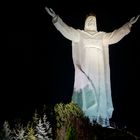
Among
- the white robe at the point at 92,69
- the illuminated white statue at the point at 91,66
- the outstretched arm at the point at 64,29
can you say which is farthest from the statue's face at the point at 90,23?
the outstretched arm at the point at 64,29

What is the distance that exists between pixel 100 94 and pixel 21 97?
24.9 feet

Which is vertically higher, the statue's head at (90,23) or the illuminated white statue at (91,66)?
the statue's head at (90,23)

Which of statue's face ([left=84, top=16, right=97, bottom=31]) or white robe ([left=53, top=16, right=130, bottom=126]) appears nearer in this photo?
white robe ([left=53, top=16, right=130, bottom=126])

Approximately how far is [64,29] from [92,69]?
1406 millimetres

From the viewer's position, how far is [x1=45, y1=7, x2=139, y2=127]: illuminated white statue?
14.9 metres

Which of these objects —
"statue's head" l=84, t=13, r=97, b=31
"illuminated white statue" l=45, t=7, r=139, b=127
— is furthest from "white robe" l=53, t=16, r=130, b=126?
"statue's head" l=84, t=13, r=97, b=31

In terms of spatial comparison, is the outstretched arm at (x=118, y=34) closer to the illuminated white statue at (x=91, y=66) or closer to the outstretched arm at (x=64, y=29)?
the illuminated white statue at (x=91, y=66)

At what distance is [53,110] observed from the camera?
13352 millimetres

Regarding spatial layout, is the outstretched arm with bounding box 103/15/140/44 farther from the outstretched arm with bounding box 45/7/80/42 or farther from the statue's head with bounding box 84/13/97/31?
the outstretched arm with bounding box 45/7/80/42

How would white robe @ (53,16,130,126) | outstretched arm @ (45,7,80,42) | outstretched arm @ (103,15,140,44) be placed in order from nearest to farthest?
white robe @ (53,16,130,126) < outstretched arm @ (45,7,80,42) < outstretched arm @ (103,15,140,44)

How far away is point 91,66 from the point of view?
1527cm

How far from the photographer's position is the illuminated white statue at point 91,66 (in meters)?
14.9

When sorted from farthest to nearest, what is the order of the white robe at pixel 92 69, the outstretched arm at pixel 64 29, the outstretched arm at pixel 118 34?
the outstretched arm at pixel 118 34 → the outstretched arm at pixel 64 29 → the white robe at pixel 92 69

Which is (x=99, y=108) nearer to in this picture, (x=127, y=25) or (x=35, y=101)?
(x=127, y=25)
